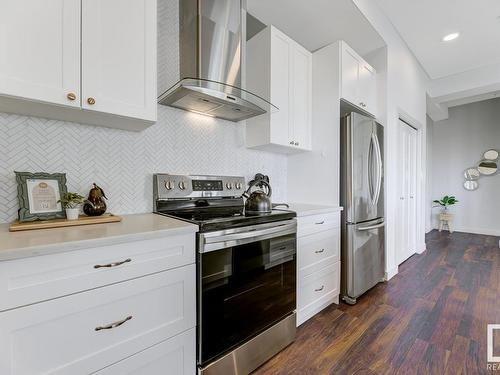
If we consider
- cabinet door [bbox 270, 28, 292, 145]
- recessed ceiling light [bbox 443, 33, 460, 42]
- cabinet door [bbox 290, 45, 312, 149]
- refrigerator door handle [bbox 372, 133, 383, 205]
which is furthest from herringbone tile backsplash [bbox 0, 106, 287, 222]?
recessed ceiling light [bbox 443, 33, 460, 42]

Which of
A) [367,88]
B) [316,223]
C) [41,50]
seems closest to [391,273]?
[316,223]

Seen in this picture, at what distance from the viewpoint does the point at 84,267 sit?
0.92 meters

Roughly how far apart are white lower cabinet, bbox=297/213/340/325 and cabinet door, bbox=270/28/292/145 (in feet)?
2.65

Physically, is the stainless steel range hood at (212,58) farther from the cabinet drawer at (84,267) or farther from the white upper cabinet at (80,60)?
the cabinet drawer at (84,267)

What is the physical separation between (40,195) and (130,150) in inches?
22.0

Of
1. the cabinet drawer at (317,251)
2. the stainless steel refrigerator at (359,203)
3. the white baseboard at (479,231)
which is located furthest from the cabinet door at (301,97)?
the white baseboard at (479,231)

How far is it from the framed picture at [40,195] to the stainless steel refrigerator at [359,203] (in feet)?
7.23

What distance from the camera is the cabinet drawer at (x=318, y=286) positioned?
6.28ft

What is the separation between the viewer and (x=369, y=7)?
235cm

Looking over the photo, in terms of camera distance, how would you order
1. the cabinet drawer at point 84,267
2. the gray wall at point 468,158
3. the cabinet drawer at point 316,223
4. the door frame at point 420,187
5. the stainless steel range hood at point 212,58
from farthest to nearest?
1. the gray wall at point 468,158
2. the door frame at point 420,187
3. the cabinet drawer at point 316,223
4. the stainless steel range hood at point 212,58
5. the cabinet drawer at point 84,267

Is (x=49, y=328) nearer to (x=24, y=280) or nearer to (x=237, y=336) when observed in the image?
(x=24, y=280)

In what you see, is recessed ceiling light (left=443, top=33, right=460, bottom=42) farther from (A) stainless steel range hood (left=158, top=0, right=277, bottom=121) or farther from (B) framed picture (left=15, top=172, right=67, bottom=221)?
(B) framed picture (left=15, top=172, right=67, bottom=221)

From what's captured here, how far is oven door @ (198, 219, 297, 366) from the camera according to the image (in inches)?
49.1

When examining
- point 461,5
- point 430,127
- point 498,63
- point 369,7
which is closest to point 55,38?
point 369,7
